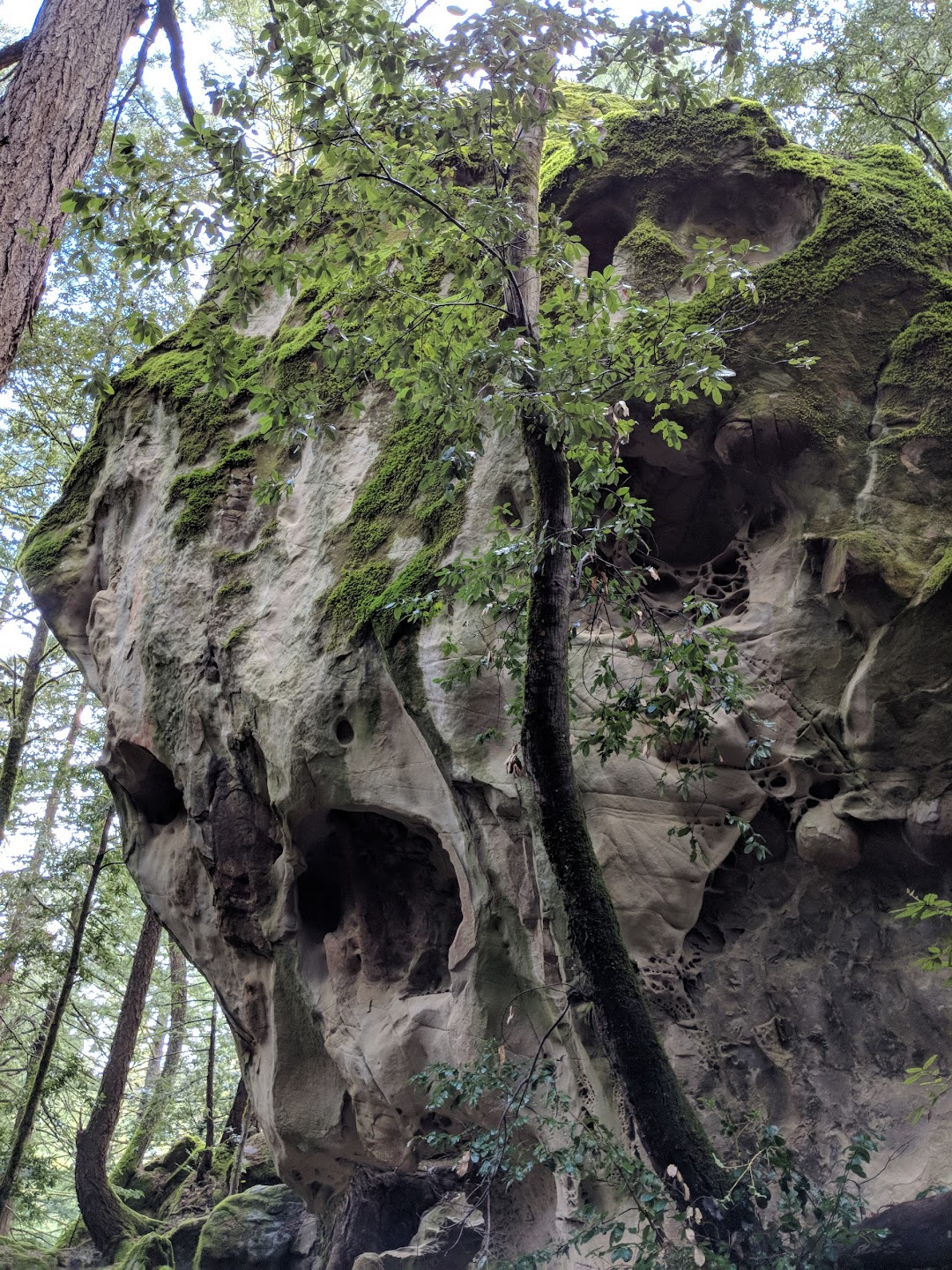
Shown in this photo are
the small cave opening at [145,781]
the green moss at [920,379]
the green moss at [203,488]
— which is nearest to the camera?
the green moss at [920,379]

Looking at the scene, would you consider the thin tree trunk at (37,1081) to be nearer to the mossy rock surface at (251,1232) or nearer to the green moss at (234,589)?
the mossy rock surface at (251,1232)

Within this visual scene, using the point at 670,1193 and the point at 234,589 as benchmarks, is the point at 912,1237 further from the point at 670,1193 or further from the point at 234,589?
the point at 234,589

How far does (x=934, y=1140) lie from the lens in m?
4.48

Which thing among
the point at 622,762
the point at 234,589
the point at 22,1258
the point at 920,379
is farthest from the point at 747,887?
the point at 22,1258

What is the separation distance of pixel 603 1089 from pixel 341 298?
13.7 ft

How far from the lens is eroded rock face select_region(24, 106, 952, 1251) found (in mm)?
5062

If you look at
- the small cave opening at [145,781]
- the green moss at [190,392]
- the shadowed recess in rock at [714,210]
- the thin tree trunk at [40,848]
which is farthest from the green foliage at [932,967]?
the thin tree trunk at [40,848]

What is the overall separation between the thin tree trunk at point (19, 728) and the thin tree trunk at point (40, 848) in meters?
0.57

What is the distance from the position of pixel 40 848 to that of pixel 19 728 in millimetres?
2368

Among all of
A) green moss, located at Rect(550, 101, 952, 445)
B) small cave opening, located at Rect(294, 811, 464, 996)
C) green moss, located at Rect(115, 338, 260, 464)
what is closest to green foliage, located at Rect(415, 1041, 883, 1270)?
small cave opening, located at Rect(294, 811, 464, 996)

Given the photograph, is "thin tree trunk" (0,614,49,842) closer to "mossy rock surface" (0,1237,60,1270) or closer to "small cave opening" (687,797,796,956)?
"mossy rock surface" (0,1237,60,1270)

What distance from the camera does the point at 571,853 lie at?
159 inches

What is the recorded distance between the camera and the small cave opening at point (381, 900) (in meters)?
6.55

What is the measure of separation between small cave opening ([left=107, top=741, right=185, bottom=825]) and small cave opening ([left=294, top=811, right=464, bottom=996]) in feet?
5.17
